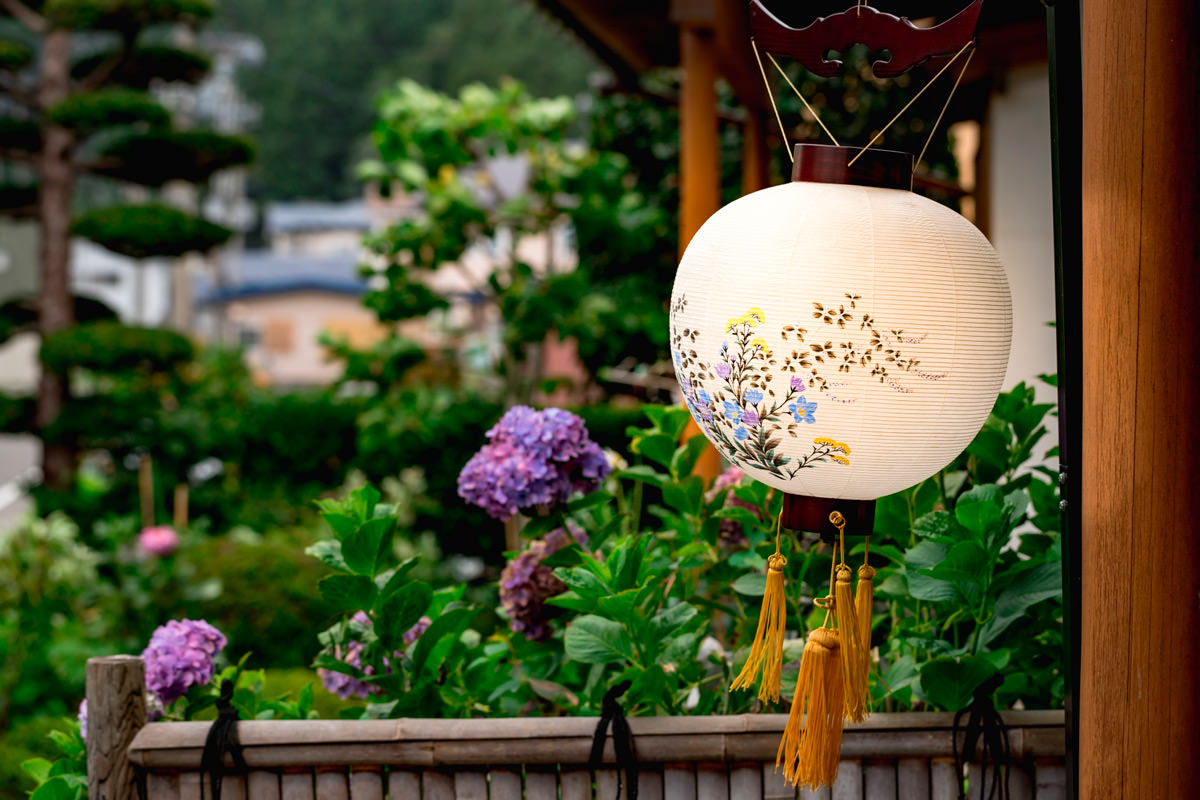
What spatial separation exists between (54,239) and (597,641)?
559 cm

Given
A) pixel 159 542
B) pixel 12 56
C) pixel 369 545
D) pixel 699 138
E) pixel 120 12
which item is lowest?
pixel 159 542

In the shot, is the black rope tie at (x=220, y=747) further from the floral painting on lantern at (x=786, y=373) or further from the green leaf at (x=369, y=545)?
the floral painting on lantern at (x=786, y=373)

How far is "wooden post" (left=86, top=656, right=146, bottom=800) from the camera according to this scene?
122 centimetres

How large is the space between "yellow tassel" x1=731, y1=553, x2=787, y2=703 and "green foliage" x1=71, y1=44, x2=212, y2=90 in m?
5.87

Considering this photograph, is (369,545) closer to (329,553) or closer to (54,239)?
(329,553)

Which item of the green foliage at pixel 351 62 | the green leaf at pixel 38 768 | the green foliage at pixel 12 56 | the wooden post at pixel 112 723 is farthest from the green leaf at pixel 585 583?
the green foliage at pixel 351 62

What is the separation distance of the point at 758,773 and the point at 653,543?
36 centimetres

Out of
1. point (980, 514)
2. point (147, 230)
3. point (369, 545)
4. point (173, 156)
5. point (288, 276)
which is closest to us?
point (980, 514)

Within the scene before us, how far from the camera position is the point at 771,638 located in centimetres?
105

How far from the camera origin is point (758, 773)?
47.1 inches

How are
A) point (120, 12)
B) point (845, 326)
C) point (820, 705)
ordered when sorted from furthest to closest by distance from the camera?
point (120, 12)
point (820, 705)
point (845, 326)

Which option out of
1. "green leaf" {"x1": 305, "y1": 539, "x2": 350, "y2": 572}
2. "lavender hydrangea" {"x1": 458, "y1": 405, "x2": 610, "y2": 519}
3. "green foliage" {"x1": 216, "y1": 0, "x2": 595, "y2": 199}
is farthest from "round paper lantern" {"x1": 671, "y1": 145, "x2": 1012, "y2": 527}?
"green foliage" {"x1": 216, "y1": 0, "x2": 595, "y2": 199}

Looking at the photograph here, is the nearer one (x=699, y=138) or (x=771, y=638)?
(x=771, y=638)

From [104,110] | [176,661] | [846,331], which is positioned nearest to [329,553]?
[176,661]
